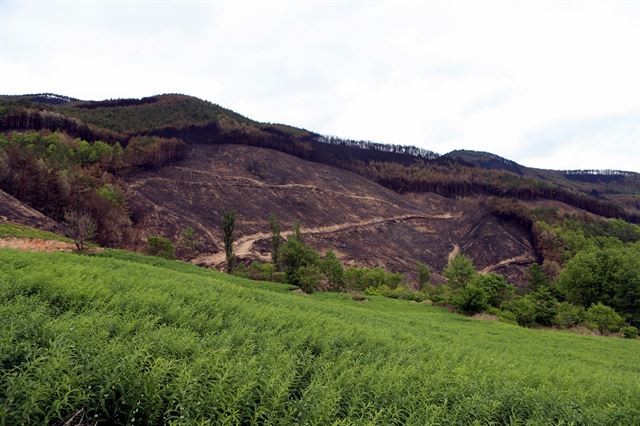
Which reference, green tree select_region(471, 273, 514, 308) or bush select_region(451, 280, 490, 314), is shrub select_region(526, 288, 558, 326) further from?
bush select_region(451, 280, 490, 314)

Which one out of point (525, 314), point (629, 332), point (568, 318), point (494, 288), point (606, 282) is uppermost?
point (606, 282)

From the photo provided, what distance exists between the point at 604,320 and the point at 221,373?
3641 centimetres

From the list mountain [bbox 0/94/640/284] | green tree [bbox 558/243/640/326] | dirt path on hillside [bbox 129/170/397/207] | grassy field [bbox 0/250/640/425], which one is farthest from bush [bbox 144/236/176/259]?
green tree [bbox 558/243/640/326]

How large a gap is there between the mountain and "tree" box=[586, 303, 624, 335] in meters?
45.4

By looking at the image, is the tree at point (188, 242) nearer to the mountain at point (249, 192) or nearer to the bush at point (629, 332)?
the mountain at point (249, 192)

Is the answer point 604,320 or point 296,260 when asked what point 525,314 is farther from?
point 296,260

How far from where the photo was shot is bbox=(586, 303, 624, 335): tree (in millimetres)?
30500

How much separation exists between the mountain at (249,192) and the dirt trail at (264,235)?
374 millimetres

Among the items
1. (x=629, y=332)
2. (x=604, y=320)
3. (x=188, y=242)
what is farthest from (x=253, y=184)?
(x=629, y=332)

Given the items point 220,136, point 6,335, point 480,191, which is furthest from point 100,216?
point 480,191

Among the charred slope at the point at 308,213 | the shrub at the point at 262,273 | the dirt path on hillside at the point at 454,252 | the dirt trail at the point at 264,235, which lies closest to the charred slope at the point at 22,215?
the charred slope at the point at 308,213

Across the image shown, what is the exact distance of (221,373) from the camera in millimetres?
6027

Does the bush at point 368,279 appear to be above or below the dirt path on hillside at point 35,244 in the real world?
below

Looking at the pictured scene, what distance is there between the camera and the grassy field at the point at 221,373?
469 cm
